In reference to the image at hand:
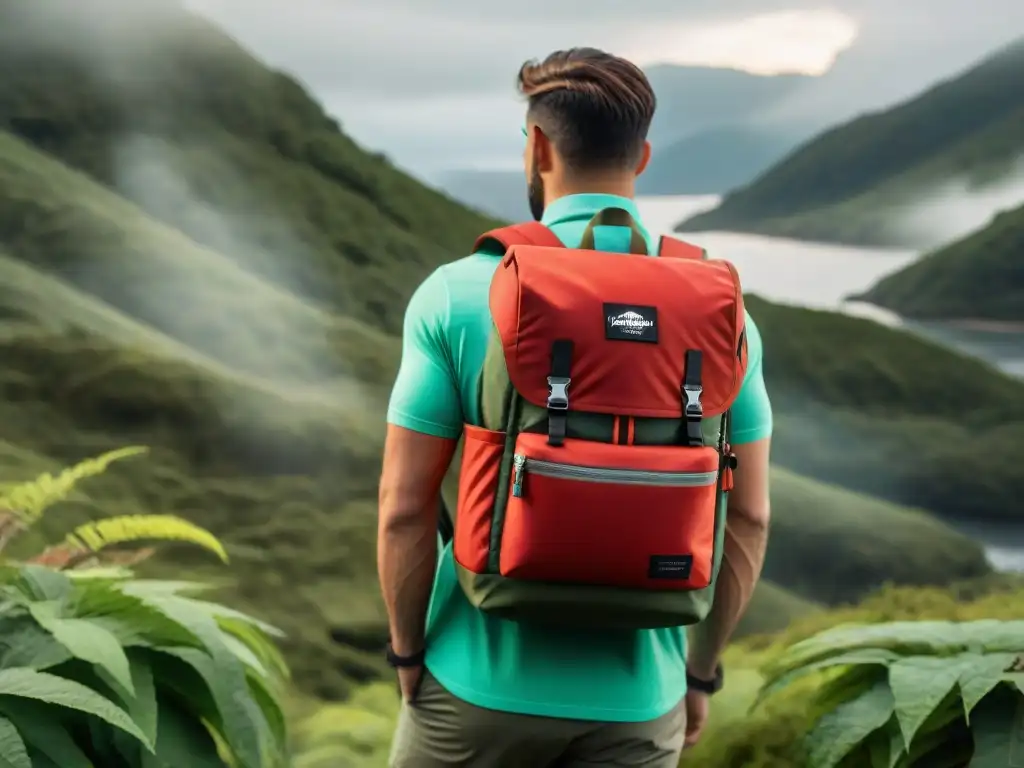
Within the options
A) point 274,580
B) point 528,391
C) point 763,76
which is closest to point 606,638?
point 528,391

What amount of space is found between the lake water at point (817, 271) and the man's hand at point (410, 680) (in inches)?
117

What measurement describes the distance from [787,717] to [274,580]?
5.77 feet

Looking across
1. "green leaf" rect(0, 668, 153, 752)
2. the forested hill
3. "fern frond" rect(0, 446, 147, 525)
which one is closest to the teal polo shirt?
"green leaf" rect(0, 668, 153, 752)

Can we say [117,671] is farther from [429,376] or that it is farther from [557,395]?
[557,395]

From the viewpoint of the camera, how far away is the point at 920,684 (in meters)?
2.01

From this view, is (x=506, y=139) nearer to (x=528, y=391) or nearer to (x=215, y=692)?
(x=215, y=692)

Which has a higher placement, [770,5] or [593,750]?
[770,5]

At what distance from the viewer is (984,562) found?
12.9 ft

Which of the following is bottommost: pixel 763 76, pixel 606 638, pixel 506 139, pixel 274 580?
pixel 274 580

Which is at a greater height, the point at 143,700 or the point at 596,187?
the point at 596,187

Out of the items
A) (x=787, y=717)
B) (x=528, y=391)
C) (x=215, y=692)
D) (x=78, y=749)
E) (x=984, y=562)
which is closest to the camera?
(x=528, y=391)

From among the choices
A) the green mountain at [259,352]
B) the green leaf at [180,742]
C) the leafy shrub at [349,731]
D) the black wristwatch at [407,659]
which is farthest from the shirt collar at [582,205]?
the green mountain at [259,352]

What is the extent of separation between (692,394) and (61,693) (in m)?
1.20

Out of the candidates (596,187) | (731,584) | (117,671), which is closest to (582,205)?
(596,187)
